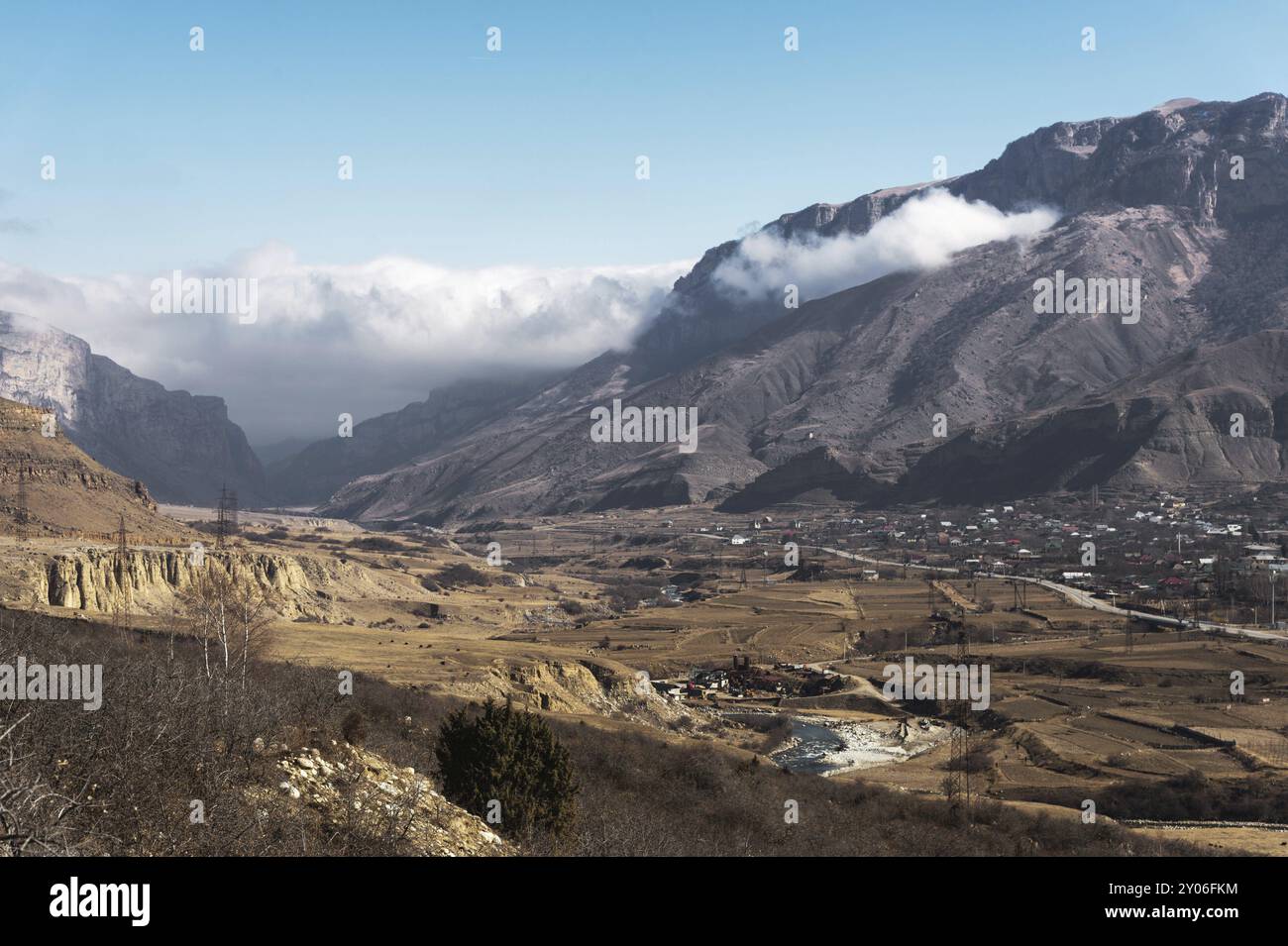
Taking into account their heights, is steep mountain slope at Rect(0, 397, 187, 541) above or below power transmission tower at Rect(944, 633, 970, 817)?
above

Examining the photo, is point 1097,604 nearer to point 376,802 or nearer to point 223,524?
point 223,524

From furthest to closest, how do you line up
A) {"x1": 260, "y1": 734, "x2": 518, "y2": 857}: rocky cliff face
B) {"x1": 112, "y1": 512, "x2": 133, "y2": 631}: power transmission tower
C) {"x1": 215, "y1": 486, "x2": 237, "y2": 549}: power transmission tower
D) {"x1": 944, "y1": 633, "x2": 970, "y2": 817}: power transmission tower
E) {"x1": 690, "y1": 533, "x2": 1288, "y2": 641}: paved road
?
{"x1": 690, "y1": 533, "x2": 1288, "y2": 641}: paved road
{"x1": 215, "y1": 486, "x2": 237, "y2": 549}: power transmission tower
{"x1": 112, "y1": 512, "x2": 133, "y2": 631}: power transmission tower
{"x1": 944, "y1": 633, "x2": 970, "y2": 817}: power transmission tower
{"x1": 260, "y1": 734, "x2": 518, "y2": 857}: rocky cliff face

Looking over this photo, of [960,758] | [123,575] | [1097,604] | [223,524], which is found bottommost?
[1097,604]

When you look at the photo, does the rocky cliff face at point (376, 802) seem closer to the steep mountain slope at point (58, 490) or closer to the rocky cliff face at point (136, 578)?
the rocky cliff face at point (136, 578)

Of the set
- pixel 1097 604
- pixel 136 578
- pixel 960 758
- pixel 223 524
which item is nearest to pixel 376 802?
pixel 960 758

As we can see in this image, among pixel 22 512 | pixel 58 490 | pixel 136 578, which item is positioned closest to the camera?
pixel 136 578

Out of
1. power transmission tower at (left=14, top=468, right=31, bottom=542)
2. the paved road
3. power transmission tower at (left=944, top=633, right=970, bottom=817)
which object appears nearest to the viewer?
power transmission tower at (left=944, top=633, right=970, bottom=817)

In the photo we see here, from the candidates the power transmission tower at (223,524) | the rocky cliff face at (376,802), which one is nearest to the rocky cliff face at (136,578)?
the power transmission tower at (223,524)

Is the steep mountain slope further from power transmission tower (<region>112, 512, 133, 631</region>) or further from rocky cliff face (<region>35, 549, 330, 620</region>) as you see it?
power transmission tower (<region>112, 512, 133, 631</region>)

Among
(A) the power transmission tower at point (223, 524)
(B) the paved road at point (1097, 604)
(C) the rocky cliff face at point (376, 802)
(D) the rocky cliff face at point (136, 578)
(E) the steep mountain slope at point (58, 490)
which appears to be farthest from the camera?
(B) the paved road at point (1097, 604)

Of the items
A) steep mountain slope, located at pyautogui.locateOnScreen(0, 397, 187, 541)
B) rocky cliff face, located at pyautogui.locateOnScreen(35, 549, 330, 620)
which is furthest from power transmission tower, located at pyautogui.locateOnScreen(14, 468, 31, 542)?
rocky cliff face, located at pyautogui.locateOnScreen(35, 549, 330, 620)
